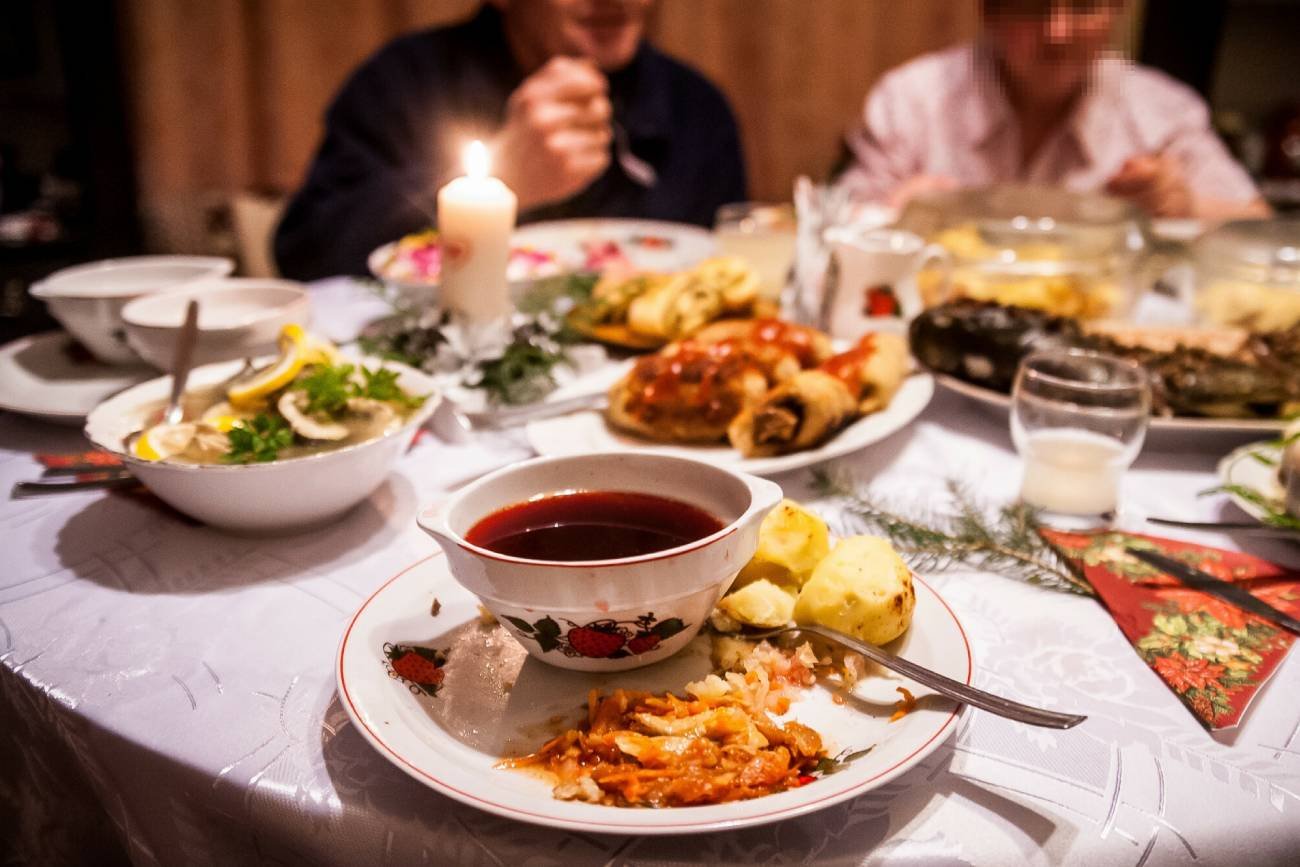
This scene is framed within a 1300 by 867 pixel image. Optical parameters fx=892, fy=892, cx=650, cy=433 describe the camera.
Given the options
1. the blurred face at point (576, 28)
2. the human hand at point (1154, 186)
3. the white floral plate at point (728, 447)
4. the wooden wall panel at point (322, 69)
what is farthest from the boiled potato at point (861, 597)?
the wooden wall panel at point (322, 69)

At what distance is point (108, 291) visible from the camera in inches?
63.0

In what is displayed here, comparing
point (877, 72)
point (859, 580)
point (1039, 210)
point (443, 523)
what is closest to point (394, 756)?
point (443, 523)

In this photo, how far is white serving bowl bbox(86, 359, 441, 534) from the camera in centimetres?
95

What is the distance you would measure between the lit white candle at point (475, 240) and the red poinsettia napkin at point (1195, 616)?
0.99 metres

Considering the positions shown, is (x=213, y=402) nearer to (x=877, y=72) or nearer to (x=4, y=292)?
(x=4, y=292)

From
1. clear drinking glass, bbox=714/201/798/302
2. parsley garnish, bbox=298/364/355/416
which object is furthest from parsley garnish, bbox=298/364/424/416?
clear drinking glass, bbox=714/201/798/302

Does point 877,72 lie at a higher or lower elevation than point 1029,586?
higher

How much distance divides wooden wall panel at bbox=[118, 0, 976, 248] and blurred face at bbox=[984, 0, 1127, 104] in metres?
1.01

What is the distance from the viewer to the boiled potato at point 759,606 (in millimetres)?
799

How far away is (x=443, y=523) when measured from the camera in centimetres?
73

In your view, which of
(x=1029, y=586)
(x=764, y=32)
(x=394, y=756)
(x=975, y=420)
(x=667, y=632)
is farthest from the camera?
(x=764, y=32)

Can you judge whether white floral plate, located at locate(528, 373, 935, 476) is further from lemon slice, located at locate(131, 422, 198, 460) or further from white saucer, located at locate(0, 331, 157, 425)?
white saucer, located at locate(0, 331, 157, 425)

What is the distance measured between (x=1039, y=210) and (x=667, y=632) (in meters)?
1.86

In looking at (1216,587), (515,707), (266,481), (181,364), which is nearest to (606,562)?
(515,707)
